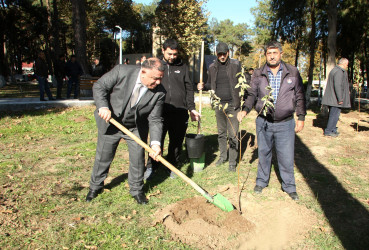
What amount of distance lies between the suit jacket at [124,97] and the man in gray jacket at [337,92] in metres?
6.24

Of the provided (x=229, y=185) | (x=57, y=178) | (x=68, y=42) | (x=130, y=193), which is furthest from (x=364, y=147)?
(x=68, y=42)

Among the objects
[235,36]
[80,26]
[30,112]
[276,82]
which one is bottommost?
[30,112]

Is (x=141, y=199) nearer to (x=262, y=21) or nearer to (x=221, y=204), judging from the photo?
(x=221, y=204)

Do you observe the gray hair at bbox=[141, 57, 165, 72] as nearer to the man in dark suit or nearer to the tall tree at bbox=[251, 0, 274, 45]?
the man in dark suit

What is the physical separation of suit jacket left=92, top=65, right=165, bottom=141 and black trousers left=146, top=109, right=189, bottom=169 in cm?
93

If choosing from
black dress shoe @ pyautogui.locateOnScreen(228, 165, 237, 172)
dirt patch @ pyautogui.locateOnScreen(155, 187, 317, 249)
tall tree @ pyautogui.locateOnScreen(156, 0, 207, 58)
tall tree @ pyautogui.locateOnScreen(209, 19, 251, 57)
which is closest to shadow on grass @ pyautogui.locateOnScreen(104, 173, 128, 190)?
dirt patch @ pyautogui.locateOnScreen(155, 187, 317, 249)

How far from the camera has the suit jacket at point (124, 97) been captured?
3.50 metres

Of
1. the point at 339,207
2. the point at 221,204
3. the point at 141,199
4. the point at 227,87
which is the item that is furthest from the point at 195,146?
the point at 339,207

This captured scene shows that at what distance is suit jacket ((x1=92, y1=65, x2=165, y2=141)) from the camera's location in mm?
3504

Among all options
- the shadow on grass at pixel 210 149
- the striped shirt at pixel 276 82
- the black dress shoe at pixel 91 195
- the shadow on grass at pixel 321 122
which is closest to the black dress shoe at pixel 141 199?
the black dress shoe at pixel 91 195

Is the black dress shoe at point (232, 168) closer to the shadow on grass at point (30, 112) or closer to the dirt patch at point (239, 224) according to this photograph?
the dirt patch at point (239, 224)

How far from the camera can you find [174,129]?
4.79 meters

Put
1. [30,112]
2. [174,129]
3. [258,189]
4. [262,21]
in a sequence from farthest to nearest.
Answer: [262,21]
[30,112]
[174,129]
[258,189]

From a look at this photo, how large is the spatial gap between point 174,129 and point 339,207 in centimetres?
267
